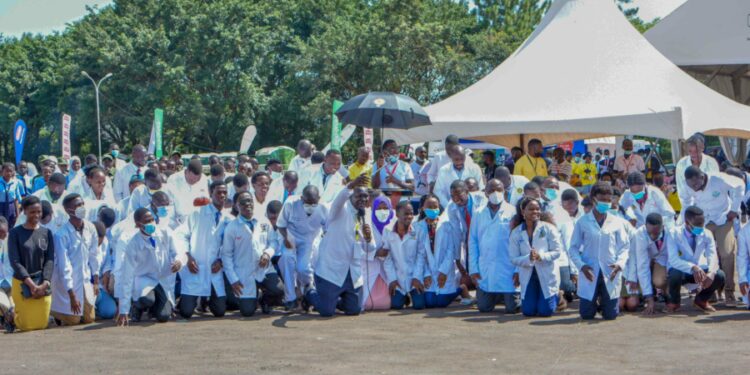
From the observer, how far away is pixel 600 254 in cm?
1055

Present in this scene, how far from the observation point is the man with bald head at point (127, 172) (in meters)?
14.7

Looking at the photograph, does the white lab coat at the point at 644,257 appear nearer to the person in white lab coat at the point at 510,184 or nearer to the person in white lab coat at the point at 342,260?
the person in white lab coat at the point at 510,184

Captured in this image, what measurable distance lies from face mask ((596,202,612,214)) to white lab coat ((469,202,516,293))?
0.95 meters

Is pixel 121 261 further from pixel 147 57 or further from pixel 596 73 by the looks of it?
pixel 147 57

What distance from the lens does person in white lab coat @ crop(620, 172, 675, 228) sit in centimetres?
1166

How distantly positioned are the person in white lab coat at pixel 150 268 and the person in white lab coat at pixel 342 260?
58.9 inches

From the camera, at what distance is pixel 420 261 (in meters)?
11.6

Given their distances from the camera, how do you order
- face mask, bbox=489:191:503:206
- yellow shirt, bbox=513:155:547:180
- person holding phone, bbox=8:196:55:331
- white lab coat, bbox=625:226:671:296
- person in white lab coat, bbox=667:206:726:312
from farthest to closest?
yellow shirt, bbox=513:155:547:180 < face mask, bbox=489:191:503:206 < white lab coat, bbox=625:226:671:296 < person in white lab coat, bbox=667:206:726:312 < person holding phone, bbox=8:196:55:331

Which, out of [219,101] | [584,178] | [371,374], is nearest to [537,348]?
[371,374]

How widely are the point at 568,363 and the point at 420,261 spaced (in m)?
3.83

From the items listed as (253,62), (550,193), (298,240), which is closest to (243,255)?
(298,240)

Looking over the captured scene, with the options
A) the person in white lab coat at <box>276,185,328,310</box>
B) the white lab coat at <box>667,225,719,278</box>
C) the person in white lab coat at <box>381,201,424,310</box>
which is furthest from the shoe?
the person in white lab coat at <box>276,185,328,310</box>

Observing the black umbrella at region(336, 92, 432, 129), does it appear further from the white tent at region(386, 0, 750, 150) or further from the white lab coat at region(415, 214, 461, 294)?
the white lab coat at region(415, 214, 461, 294)

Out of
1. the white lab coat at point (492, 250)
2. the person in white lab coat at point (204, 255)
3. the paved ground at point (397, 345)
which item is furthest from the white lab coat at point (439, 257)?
the person in white lab coat at point (204, 255)
